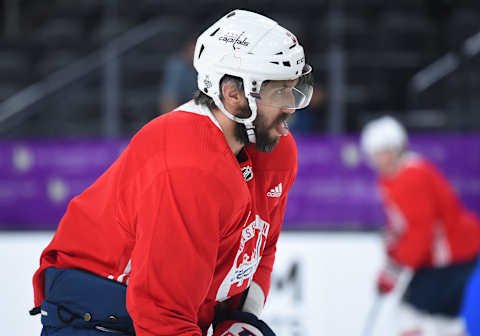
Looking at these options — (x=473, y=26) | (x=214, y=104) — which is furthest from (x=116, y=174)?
(x=473, y=26)

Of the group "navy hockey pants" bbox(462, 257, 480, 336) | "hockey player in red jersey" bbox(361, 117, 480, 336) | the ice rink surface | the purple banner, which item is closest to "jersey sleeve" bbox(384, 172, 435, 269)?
"hockey player in red jersey" bbox(361, 117, 480, 336)

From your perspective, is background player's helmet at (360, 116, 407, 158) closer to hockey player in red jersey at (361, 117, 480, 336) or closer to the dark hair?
hockey player in red jersey at (361, 117, 480, 336)

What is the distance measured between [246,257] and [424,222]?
2377 millimetres

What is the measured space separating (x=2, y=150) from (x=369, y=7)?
2.89 meters

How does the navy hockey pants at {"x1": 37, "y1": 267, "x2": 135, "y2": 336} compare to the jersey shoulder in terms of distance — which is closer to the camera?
the jersey shoulder

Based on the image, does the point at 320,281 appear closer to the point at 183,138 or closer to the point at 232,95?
the point at 232,95

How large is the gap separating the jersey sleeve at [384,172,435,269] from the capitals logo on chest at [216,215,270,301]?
7.25 feet

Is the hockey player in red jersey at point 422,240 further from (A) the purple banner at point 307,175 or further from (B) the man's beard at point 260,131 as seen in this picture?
(B) the man's beard at point 260,131

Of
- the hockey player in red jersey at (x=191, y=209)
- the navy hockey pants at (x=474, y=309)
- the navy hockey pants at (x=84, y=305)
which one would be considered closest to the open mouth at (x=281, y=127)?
the hockey player in red jersey at (x=191, y=209)

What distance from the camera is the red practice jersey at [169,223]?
146cm

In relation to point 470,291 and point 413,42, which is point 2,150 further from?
point 470,291

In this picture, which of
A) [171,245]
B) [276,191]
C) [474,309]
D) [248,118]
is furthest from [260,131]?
[474,309]

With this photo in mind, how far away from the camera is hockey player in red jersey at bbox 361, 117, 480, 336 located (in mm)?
3914

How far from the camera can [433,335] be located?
13.1 feet
